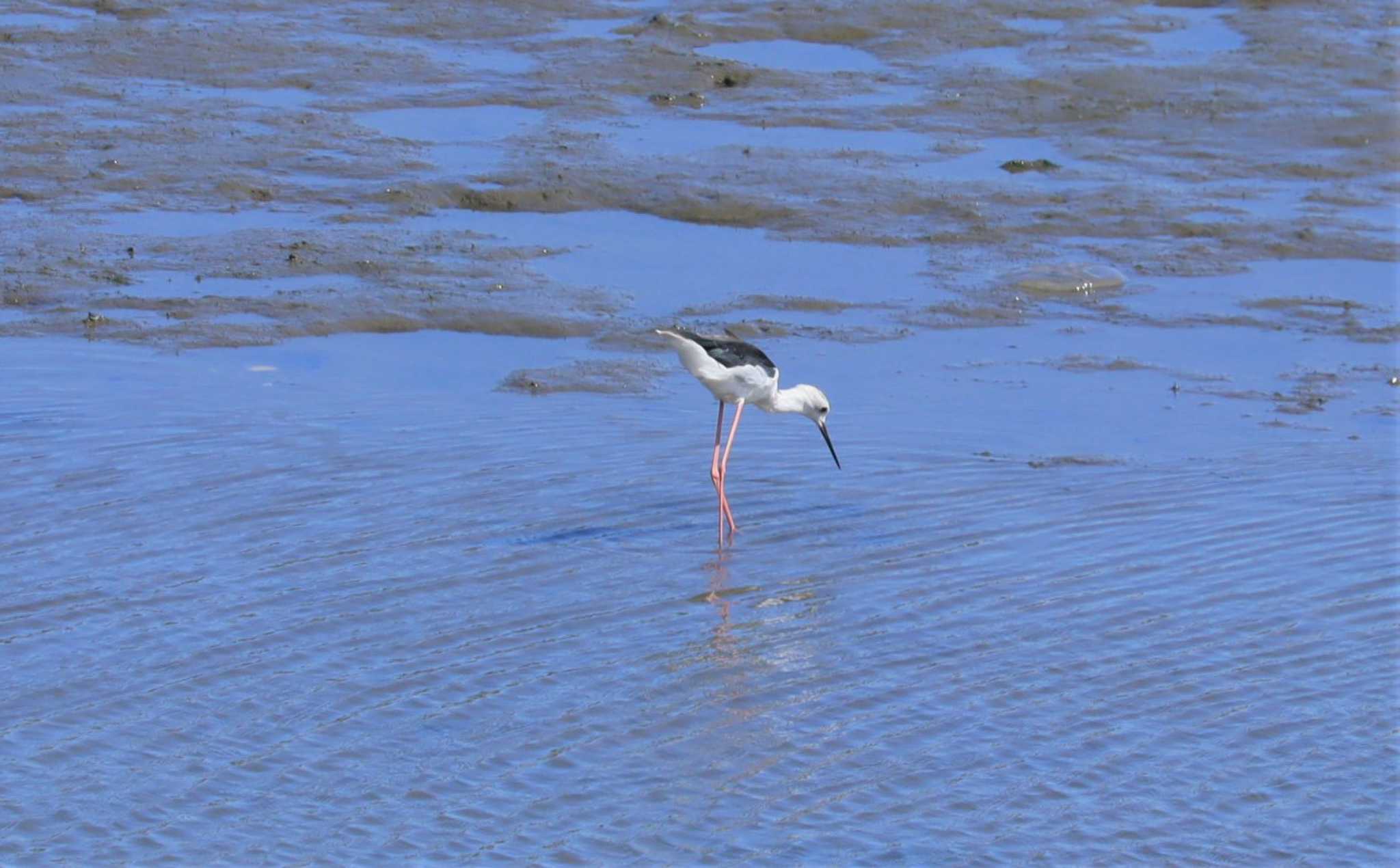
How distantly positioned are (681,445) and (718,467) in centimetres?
66

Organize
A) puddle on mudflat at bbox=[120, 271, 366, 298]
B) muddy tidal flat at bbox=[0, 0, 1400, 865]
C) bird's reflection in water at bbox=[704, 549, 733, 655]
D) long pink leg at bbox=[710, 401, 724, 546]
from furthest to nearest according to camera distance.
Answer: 1. puddle on mudflat at bbox=[120, 271, 366, 298]
2. long pink leg at bbox=[710, 401, 724, 546]
3. bird's reflection in water at bbox=[704, 549, 733, 655]
4. muddy tidal flat at bbox=[0, 0, 1400, 865]

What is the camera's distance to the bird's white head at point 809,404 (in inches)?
354

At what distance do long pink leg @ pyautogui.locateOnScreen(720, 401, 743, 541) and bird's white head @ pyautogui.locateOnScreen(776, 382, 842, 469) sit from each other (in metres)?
0.20

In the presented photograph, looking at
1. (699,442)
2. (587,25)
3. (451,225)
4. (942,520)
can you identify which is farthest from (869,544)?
(587,25)

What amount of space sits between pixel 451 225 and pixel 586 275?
1228 mm

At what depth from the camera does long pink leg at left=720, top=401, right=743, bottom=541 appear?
8305mm

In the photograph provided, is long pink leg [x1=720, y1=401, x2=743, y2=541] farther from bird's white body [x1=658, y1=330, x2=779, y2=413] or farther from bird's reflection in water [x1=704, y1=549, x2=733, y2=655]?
bird's reflection in water [x1=704, y1=549, x2=733, y2=655]

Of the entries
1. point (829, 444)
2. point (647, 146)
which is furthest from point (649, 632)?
point (647, 146)

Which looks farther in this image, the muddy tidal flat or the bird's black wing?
the bird's black wing

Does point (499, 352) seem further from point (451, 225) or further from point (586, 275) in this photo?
point (451, 225)

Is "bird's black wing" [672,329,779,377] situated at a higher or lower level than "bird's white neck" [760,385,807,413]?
higher

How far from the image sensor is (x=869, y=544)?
26.5 feet

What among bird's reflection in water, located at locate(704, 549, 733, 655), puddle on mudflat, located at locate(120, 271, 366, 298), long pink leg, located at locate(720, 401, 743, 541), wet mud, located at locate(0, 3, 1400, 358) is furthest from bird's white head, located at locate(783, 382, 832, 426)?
puddle on mudflat, located at locate(120, 271, 366, 298)

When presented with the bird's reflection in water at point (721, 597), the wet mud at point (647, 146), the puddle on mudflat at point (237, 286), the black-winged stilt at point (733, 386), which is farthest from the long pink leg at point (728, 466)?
the puddle on mudflat at point (237, 286)
